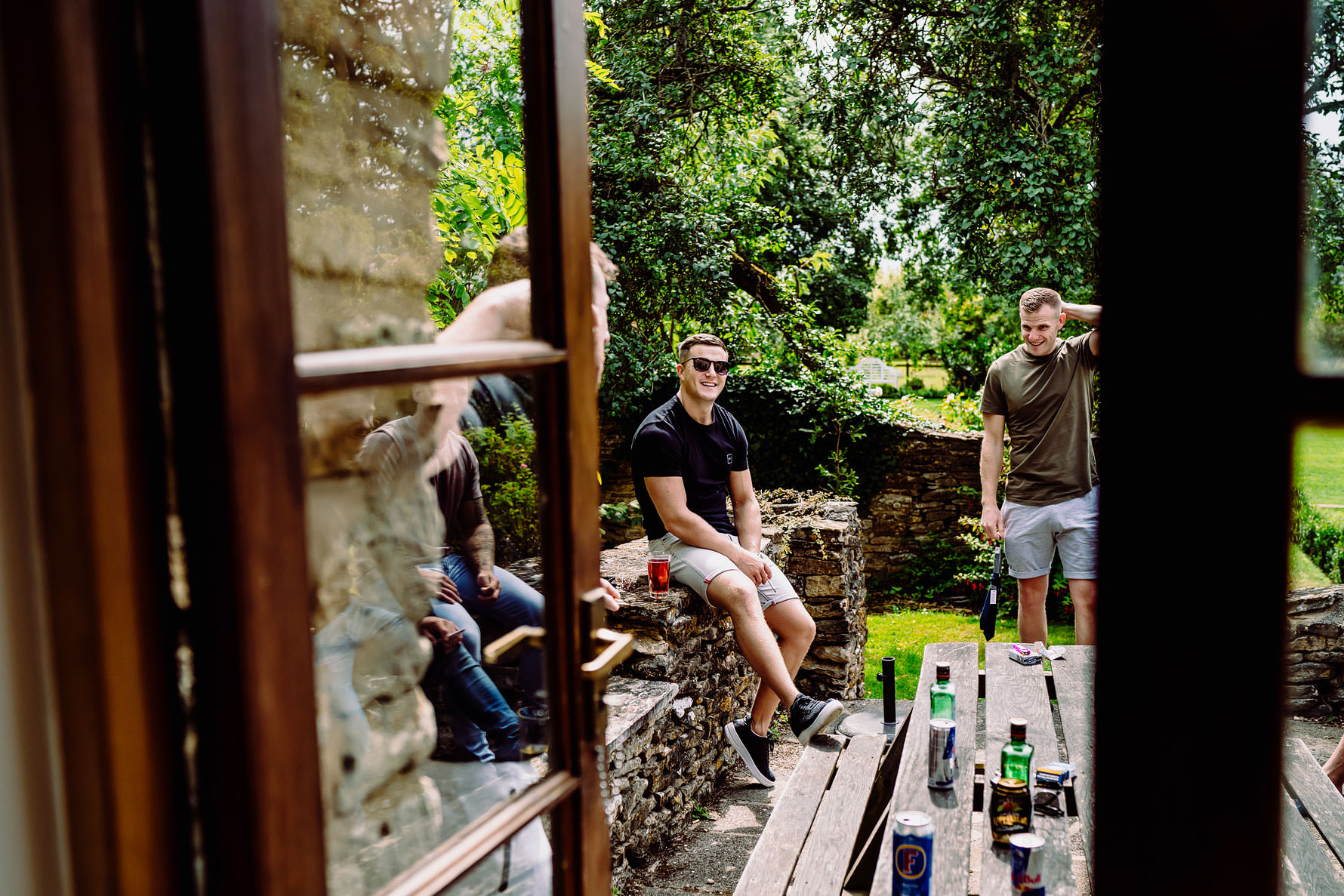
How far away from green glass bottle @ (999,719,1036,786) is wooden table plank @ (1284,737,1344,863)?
59 cm

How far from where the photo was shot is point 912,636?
692cm

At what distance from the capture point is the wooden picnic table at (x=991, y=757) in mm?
2159

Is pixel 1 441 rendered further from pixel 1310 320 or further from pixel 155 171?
pixel 1310 320

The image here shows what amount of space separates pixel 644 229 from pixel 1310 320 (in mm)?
6831

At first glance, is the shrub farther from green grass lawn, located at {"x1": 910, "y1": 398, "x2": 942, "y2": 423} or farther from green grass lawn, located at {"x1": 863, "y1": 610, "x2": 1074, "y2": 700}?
green grass lawn, located at {"x1": 910, "y1": 398, "x2": 942, "y2": 423}

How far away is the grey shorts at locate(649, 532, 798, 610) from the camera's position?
3760 mm

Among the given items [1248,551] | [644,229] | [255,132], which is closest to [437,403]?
[255,132]

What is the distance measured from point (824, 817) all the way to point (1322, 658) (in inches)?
67.1

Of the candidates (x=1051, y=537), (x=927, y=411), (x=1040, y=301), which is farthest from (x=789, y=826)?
(x=927, y=411)

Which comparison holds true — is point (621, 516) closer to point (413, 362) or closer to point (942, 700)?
point (942, 700)

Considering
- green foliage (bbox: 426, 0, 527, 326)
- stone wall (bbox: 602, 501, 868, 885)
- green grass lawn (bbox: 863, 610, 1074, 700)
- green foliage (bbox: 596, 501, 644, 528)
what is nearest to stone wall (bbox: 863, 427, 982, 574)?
green grass lawn (bbox: 863, 610, 1074, 700)

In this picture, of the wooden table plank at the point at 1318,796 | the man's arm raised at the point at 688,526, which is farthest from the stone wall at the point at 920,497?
the wooden table plank at the point at 1318,796

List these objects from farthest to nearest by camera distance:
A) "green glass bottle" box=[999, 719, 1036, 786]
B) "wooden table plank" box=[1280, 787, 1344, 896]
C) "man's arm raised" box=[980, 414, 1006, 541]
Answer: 1. "man's arm raised" box=[980, 414, 1006, 541]
2. "green glass bottle" box=[999, 719, 1036, 786]
3. "wooden table plank" box=[1280, 787, 1344, 896]

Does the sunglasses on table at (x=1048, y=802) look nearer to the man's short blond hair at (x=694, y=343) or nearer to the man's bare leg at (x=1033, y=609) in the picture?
the man's bare leg at (x=1033, y=609)
